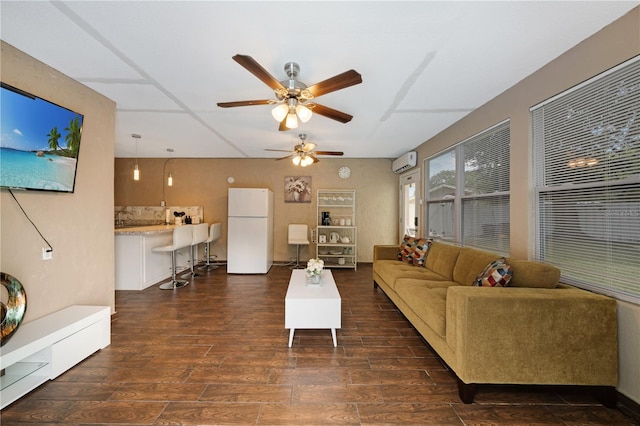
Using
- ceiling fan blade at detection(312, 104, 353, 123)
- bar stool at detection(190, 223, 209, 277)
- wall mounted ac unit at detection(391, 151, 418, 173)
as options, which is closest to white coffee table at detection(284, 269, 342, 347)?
ceiling fan blade at detection(312, 104, 353, 123)

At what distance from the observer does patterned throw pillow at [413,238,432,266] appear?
3766mm

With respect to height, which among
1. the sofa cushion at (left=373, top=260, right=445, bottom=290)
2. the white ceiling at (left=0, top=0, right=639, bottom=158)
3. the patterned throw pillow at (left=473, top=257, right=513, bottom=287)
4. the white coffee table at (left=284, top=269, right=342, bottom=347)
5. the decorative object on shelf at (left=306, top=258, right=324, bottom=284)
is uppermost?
the white ceiling at (left=0, top=0, right=639, bottom=158)

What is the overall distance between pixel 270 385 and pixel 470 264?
2363 mm

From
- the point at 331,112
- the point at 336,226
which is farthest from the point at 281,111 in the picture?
the point at 336,226

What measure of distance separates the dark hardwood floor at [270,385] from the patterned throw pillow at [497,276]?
0.63 meters

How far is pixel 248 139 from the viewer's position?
4.54m

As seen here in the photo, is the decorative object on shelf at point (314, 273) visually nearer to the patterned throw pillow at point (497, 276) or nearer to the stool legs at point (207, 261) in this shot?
the patterned throw pillow at point (497, 276)

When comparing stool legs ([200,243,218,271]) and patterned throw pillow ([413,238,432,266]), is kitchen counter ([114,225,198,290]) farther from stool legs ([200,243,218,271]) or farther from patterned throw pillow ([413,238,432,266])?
patterned throw pillow ([413,238,432,266])

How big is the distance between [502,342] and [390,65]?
7.54 feet

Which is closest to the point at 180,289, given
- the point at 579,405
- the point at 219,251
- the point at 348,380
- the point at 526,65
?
the point at 219,251

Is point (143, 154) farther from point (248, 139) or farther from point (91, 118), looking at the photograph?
point (91, 118)

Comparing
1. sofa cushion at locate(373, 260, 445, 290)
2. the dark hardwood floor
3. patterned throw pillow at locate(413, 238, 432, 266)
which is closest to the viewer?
the dark hardwood floor

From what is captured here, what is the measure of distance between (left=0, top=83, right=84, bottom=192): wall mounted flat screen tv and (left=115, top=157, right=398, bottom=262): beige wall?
369 centimetres

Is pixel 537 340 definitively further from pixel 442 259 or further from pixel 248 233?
pixel 248 233
